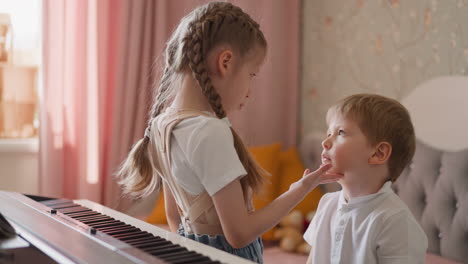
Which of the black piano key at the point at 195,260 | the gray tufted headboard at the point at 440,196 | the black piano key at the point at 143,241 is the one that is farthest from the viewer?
the gray tufted headboard at the point at 440,196

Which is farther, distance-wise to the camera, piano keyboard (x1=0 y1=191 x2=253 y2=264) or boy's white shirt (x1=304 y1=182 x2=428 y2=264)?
boy's white shirt (x1=304 y1=182 x2=428 y2=264)

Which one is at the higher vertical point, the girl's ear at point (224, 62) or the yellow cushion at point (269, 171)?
the girl's ear at point (224, 62)

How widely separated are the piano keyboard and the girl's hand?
0.37 m

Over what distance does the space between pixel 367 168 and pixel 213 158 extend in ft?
1.39

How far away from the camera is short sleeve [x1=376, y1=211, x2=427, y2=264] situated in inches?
53.0

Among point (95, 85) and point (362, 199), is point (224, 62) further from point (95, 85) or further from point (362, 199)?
point (95, 85)

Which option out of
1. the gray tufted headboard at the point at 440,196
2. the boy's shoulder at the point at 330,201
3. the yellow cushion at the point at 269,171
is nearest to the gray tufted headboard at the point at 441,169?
the gray tufted headboard at the point at 440,196

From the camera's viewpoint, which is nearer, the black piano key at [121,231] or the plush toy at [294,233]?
the black piano key at [121,231]

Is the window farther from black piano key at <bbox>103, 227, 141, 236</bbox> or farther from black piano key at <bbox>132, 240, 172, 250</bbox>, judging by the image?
black piano key at <bbox>132, 240, 172, 250</bbox>

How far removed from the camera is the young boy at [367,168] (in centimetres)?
139

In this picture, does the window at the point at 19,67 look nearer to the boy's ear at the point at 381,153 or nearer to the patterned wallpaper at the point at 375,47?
the patterned wallpaper at the point at 375,47

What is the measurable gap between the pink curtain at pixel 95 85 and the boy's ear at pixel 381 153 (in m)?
2.13

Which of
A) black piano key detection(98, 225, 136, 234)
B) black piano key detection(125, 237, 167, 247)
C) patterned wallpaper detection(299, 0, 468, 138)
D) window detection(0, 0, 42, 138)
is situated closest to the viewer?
black piano key detection(125, 237, 167, 247)

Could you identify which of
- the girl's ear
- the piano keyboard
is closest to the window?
the piano keyboard
